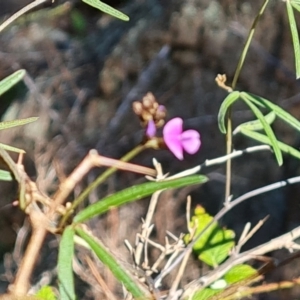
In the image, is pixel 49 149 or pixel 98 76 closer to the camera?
pixel 49 149

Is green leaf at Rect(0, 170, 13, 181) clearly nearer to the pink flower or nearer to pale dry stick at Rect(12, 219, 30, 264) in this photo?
the pink flower

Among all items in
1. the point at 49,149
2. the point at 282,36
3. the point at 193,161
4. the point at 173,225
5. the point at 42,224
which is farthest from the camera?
the point at 282,36

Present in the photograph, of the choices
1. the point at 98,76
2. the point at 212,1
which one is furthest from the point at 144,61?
the point at 212,1

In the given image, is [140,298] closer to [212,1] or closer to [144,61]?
[144,61]

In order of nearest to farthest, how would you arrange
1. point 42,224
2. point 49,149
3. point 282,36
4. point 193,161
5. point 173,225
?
point 42,224
point 173,225
point 49,149
point 193,161
point 282,36

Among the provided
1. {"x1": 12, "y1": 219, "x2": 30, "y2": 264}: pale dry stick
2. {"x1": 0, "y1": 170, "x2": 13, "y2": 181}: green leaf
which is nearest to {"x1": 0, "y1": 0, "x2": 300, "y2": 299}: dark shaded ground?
{"x1": 12, "y1": 219, "x2": 30, "y2": 264}: pale dry stick

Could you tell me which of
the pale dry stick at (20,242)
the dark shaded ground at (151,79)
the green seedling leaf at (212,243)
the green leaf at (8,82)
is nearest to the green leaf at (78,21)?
the dark shaded ground at (151,79)

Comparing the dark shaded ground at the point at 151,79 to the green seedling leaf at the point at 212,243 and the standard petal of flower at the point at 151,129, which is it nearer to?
the green seedling leaf at the point at 212,243
